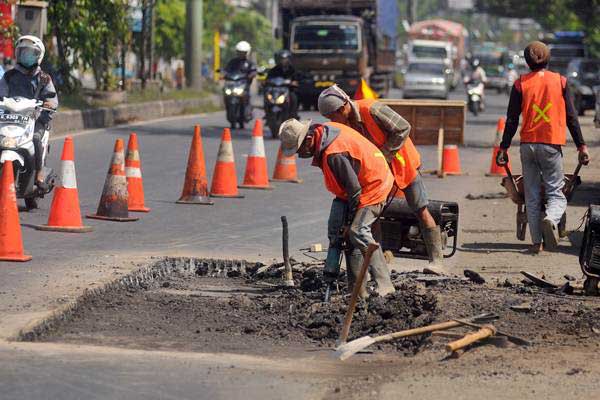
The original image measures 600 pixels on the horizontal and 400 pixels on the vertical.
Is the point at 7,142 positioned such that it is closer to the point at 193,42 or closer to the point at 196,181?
the point at 196,181

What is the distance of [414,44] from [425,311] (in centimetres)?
6517

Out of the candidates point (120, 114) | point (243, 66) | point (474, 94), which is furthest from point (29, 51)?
point (474, 94)

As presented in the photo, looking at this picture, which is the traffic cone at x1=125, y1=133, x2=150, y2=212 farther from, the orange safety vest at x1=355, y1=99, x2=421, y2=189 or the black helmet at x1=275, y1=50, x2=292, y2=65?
the black helmet at x1=275, y1=50, x2=292, y2=65

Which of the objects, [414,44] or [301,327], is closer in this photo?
[301,327]

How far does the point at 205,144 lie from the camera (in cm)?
2358

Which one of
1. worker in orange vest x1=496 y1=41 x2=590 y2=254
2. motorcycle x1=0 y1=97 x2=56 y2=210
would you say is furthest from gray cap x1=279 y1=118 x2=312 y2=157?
motorcycle x1=0 y1=97 x2=56 y2=210

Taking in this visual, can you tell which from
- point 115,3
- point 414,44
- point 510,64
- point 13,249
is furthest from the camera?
point 510,64

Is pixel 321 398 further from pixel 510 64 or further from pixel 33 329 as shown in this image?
pixel 510 64

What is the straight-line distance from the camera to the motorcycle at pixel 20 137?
1265cm

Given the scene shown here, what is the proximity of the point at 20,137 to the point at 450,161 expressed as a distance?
8.26 metres

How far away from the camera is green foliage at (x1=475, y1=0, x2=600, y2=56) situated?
56.4 meters

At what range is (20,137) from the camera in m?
12.8

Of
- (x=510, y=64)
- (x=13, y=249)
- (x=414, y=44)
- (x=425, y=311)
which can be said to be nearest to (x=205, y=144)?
(x=13, y=249)

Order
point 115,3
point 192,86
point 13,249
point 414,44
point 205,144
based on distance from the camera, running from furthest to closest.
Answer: point 414,44 < point 192,86 < point 115,3 < point 205,144 < point 13,249
